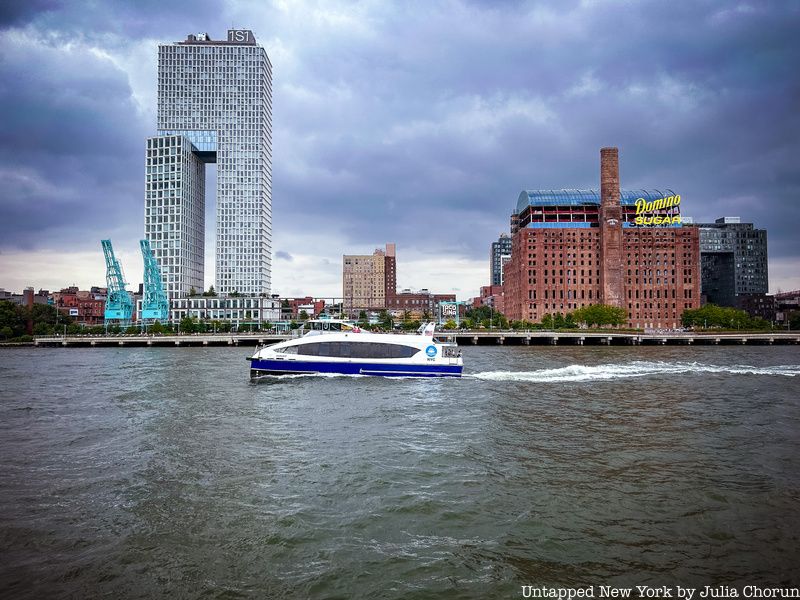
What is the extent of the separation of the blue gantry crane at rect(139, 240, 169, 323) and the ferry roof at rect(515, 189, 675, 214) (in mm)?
123215

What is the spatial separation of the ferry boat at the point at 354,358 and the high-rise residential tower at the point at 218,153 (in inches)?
6216

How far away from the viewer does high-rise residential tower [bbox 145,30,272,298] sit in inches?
7485

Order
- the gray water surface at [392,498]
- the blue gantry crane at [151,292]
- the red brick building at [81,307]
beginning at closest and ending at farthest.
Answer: the gray water surface at [392,498] → the blue gantry crane at [151,292] → the red brick building at [81,307]

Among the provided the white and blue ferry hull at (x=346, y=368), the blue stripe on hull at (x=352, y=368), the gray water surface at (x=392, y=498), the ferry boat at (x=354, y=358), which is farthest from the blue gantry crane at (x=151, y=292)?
the gray water surface at (x=392, y=498)

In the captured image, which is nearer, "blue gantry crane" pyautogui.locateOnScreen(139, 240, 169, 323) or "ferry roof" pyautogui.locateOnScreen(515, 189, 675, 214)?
"blue gantry crane" pyautogui.locateOnScreen(139, 240, 169, 323)

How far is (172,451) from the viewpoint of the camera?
19422mm

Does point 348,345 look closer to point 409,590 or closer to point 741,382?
point 741,382

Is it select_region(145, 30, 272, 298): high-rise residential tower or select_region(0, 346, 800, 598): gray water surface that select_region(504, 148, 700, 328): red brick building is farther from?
select_region(0, 346, 800, 598): gray water surface

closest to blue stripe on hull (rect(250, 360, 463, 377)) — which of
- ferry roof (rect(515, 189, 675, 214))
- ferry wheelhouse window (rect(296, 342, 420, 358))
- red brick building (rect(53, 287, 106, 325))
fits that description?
ferry wheelhouse window (rect(296, 342, 420, 358))

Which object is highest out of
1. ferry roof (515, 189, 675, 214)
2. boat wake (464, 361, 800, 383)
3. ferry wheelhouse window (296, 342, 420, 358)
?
ferry roof (515, 189, 675, 214)

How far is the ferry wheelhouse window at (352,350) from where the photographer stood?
4259 centimetres

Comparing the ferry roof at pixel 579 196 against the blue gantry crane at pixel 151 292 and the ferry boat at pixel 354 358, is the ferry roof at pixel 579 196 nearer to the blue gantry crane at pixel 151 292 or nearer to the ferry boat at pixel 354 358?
the blue gantry crane at pixel 151 292

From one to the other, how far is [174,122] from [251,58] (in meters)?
37.1

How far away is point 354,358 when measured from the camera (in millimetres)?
42500
